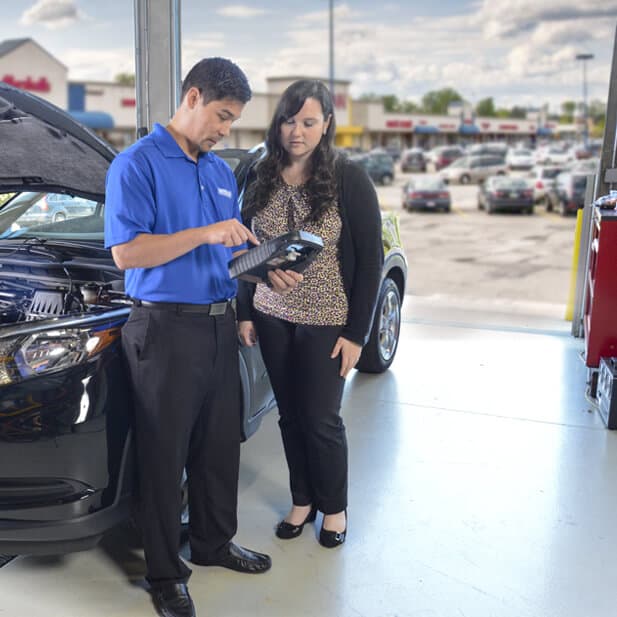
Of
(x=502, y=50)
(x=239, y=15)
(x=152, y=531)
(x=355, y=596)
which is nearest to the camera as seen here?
(x=152, y=531)

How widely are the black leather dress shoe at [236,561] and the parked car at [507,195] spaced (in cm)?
1972

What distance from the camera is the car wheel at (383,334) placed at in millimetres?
4406

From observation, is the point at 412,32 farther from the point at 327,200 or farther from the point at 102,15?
the point at 327,200

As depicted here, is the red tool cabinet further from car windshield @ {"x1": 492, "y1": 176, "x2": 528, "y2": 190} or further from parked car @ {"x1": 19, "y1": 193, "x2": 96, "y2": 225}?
car windshield @ {"x1": 492, "y1": 176, "x2": 528, "y2": 190}

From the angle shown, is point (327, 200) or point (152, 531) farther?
point (327, 200)

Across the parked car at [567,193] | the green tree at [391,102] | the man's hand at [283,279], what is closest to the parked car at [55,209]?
the man's hand at [283,279]

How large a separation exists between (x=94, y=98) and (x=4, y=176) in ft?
99.3

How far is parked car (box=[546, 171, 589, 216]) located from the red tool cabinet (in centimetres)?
1595

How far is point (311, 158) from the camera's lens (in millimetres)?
2303

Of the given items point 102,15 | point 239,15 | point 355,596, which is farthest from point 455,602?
point 102,15

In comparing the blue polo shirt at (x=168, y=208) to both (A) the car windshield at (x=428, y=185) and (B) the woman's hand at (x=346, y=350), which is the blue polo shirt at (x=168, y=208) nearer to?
(B) the woman's hand at (x=346, y=350)

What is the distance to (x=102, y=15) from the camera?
107ft

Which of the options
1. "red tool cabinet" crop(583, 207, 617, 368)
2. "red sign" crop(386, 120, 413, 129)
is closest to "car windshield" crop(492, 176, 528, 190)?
"red tool cabinet" crop(583, 207, 617, 368)

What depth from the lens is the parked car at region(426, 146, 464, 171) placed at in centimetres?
3485
